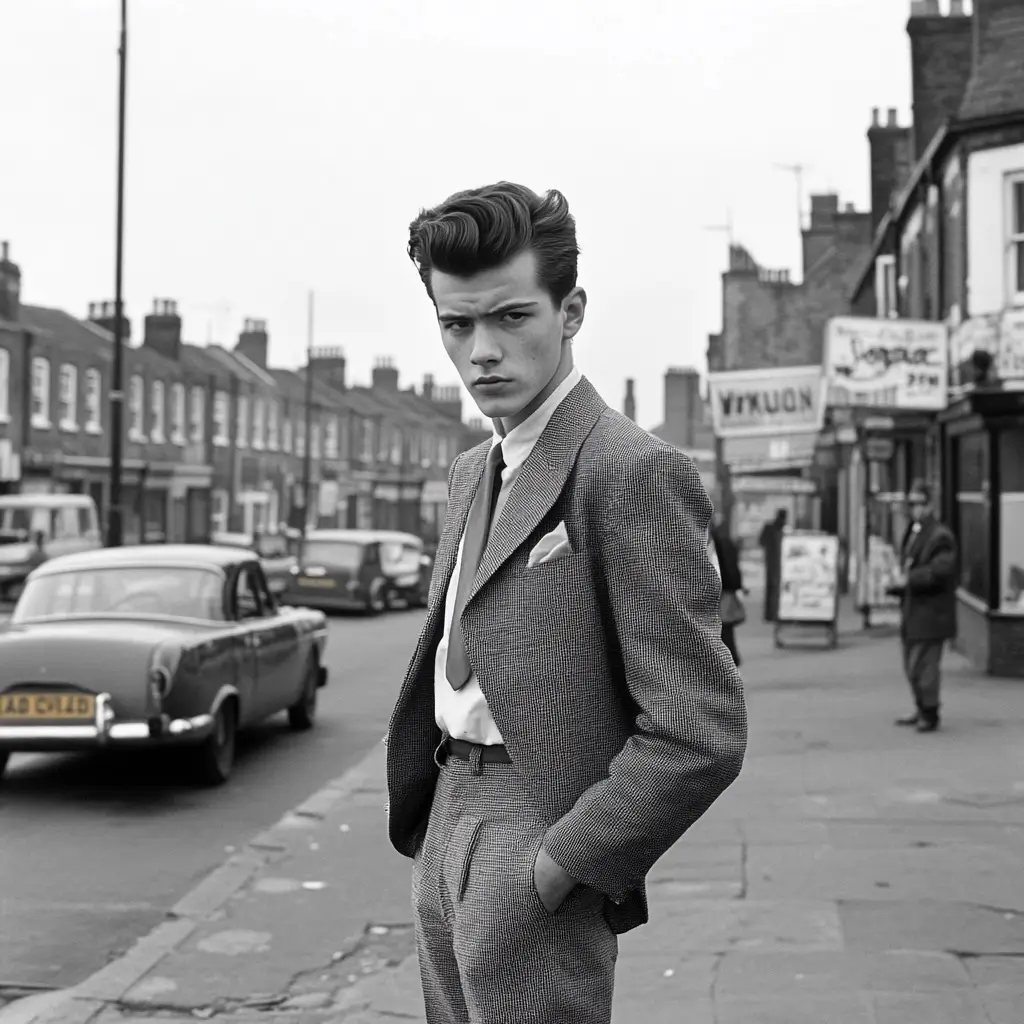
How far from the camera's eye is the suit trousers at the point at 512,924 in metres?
2.36

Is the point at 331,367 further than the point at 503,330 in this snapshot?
Yes

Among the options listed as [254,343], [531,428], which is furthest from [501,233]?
[254,343]

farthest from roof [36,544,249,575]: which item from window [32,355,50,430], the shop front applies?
window [32,355,50,430]

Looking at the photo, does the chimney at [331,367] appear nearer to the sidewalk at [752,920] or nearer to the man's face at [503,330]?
the sidewalk at [752,920]

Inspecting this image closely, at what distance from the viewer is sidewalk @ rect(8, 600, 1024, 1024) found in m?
4.96

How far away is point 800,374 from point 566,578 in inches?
726

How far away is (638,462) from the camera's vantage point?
7.81 feet

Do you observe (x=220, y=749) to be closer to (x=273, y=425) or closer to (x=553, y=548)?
(x=553, y=548)

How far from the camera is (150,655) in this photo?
9031 mm

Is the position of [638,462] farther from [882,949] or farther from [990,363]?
[990,363]

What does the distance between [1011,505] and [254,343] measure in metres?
54.7

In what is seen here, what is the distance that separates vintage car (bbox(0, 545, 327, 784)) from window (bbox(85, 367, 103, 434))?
36173mm

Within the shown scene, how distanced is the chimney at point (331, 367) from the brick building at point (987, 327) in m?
57.4

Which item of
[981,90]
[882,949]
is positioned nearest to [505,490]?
[882,949]
